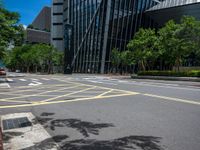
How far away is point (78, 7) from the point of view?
245ft

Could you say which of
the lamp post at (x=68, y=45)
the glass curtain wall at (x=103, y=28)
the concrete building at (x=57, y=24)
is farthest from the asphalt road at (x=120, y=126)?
the concrete building at (x=57, y=24)

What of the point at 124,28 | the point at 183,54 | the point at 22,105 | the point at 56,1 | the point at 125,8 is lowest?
the point at 22,105

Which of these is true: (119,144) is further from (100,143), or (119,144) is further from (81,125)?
(81,125)

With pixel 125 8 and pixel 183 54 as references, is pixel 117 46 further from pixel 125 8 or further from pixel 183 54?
pixel 183 54

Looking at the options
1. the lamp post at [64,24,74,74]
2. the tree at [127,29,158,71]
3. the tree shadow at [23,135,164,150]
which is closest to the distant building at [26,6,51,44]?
the lamp post at [64,24,74,74]

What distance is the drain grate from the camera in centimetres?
716

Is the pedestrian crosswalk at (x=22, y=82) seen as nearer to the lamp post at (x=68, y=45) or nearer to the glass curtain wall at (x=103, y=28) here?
the glass curtain wall at (x=103, y=28)

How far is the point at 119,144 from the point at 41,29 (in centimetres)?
14512

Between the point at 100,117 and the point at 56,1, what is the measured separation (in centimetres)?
9553

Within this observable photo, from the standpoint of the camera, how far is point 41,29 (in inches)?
5684

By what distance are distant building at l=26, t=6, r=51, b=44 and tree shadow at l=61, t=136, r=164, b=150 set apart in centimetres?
11837

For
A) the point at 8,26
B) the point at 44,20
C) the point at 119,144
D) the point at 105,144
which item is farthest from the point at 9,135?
the point at 44,20

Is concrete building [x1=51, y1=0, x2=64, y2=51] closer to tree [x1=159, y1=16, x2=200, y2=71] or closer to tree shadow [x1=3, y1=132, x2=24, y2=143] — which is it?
tree [x1=159, y1=16, x2=200, y2=71]

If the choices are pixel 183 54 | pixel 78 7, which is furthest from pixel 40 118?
pixel 78 7
